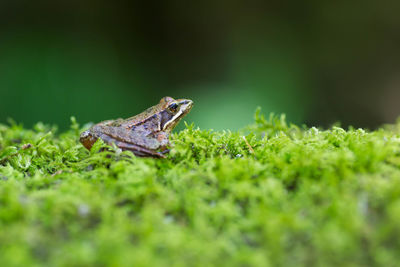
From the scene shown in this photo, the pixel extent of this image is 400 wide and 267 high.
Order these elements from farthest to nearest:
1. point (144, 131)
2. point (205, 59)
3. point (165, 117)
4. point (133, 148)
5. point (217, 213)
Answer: point (205, 59)
point (165, 117)
point (144, 131)
point (133, 148)
point (217, 213)

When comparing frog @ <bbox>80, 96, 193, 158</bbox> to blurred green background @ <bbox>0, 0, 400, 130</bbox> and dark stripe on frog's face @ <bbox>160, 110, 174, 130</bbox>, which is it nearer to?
dark stripe on frog's face @ <bbox>160, 110, 174, 130</bbox>

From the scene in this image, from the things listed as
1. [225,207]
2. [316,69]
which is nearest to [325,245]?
[225,207]

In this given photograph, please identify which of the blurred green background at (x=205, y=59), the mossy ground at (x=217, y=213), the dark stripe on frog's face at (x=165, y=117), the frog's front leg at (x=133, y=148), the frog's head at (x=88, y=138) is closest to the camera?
the mossy ground at (x=217, y=213)

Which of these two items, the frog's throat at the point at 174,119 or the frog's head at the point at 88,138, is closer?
the frog's head at the point at 88,138

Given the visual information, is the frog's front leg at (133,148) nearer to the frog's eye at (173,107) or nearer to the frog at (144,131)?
the frog at (144,131)

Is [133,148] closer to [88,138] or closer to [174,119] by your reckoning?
[88,138]

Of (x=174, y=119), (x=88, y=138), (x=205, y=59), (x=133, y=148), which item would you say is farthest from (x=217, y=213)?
(x=205, y=59)

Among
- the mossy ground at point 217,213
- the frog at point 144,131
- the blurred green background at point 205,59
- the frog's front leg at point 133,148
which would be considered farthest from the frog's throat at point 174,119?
the blurred green background at point 205,59
